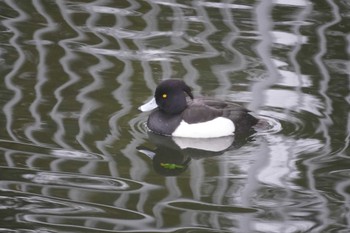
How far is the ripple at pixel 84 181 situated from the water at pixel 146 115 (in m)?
0.01

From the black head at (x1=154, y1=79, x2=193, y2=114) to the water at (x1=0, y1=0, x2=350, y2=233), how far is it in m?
0.28

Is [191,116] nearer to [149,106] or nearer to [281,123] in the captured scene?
[149,106]

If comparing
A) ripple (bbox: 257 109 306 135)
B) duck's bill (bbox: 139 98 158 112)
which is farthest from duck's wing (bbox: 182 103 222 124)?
ripple (bbox: 257 109 306 135)

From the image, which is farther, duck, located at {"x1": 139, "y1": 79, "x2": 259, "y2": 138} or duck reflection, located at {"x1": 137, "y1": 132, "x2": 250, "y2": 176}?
duck, located at {"x1": 139, "y1": 79, "x2": 259, "y2": 138}

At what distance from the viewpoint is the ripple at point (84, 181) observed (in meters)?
6.71

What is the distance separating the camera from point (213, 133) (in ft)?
26.1

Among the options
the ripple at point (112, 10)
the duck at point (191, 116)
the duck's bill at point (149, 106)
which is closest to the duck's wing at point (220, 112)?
the duck at point (191, 116)

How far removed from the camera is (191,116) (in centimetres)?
800

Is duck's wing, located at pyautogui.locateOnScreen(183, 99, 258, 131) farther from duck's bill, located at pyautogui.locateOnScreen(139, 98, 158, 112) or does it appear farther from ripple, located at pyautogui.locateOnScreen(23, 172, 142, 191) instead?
ripple, located at pyautogui.locateOnScreen(23, 172, 142, 191)

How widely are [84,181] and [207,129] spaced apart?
1.54m

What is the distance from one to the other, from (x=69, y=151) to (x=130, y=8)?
355 cm

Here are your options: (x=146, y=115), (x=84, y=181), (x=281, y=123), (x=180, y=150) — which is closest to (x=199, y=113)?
(x=180, y=150)

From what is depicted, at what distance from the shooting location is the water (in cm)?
639

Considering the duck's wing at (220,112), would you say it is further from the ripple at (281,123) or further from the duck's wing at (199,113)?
the ripple at (281,123)
